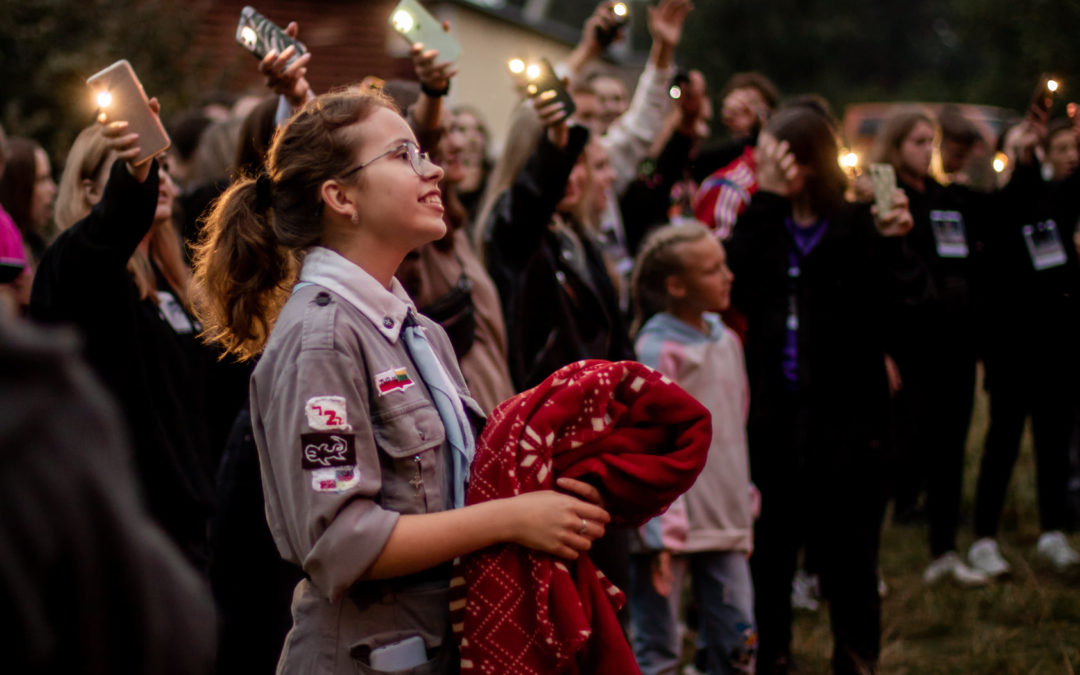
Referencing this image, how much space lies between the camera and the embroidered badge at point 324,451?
1881 mm

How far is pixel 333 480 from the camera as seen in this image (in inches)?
73.7

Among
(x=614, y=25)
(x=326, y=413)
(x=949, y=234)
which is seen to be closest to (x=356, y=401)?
(x=326, y=413)

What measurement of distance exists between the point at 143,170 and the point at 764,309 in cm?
251

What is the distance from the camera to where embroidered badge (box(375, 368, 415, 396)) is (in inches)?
80.0

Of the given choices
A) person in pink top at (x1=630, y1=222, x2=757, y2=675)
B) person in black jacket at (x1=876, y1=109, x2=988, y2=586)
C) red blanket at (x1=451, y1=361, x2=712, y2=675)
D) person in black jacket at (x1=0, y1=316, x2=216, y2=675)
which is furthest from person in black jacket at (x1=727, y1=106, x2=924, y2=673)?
person in black jacket at (x1=0, y1=316, x2=216, y2=675)

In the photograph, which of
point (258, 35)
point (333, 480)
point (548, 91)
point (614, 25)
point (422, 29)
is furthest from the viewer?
point (614, 25)

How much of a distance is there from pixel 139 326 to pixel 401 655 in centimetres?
Answer: 179

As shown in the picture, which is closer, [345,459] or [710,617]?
[345,459]

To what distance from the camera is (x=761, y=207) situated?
175 inches

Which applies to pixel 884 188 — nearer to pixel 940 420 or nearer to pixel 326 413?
pixel 940 420

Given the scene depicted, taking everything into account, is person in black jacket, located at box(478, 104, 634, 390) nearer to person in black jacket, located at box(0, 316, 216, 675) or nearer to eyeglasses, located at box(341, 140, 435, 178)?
eyeglasses, located at box(341, 140, 435, 178)

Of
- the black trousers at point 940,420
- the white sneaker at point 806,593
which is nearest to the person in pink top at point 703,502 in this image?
the white sneaker at point 806,593

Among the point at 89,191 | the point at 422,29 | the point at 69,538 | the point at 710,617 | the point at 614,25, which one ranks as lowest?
the point at 710,617

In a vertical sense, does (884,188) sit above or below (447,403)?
above
